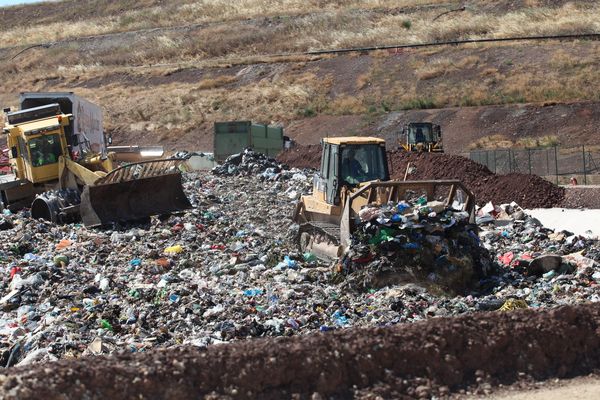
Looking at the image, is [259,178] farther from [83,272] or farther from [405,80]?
[405,80]

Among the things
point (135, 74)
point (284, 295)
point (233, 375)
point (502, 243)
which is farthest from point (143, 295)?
point (135, 74)

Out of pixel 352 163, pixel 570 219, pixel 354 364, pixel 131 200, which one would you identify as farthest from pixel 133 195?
pixel 354 364

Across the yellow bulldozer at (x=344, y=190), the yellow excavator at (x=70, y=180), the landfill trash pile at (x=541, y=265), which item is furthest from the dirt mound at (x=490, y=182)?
the yellow bulldozer at (x=344, y=190)

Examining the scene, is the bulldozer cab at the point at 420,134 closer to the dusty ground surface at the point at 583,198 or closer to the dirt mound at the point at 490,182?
the dirt mound at the point at 490,182

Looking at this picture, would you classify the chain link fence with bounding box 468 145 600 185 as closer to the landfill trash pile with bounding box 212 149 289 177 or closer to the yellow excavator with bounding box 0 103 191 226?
the landfill trash pile with bounding box 212 149 289 177

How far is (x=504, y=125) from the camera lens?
3897 centimetres

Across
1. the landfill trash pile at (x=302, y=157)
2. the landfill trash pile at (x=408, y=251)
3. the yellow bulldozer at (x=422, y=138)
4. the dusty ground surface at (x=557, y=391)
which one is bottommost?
the landfill trash pile at (x=302, y=157)

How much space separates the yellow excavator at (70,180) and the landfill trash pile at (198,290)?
2.40 ft

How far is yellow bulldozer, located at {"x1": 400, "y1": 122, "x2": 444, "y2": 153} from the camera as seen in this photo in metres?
29.1

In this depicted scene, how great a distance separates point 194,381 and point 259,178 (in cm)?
1984

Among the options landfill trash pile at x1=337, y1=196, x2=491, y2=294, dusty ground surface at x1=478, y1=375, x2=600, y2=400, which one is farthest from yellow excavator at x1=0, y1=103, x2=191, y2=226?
dusty ground surface at x1=478, y1=375, x2=600, y2=400

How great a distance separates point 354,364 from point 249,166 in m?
21.1

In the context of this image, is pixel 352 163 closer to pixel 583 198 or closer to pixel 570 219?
pixel 570 219

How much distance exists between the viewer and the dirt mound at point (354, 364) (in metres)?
6.04
